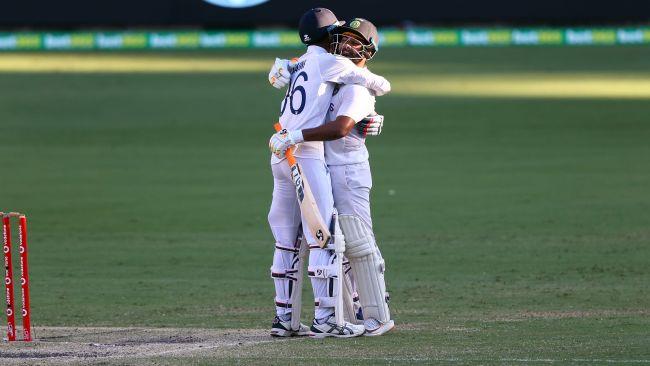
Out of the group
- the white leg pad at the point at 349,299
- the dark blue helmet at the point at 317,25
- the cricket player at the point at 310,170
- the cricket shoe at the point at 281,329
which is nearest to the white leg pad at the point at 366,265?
the cricket player at the point at 310,170

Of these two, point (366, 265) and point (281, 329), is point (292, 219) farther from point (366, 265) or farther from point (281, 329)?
point (281, 329)

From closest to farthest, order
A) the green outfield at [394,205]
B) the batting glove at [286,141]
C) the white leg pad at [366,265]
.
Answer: the batting glove at [286,141], the white leg pad at [366,265], the green outfield at [394,205]

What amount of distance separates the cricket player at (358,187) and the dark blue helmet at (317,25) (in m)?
0.06

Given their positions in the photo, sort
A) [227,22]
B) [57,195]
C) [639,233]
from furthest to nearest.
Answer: [227,22] → [57,195] → [639,233]

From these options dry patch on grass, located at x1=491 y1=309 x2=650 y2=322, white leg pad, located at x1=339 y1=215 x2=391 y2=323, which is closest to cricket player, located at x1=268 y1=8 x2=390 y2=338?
white leg pad, located at x1=339 y1=215 x2=391 y2=323

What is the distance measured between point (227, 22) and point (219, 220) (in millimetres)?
17005

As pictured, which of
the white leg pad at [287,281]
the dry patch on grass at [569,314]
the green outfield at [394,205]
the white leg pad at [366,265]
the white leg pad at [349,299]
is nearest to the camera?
the white leg pad at [366,265]

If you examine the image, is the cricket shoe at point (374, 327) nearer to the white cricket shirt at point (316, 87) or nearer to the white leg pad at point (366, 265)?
the white leg pad at point (366, 265)

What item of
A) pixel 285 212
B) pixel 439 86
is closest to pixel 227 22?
pixel 439 86

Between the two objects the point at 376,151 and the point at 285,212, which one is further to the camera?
the point at 376,151

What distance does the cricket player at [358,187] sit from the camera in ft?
27.5

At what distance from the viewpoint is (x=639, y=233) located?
14156 millimetres

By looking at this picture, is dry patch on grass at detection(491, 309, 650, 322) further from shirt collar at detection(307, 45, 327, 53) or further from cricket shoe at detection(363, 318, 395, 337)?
shirt collar at detection(307, 45, 327, 53)

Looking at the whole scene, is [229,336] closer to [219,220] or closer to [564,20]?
[219,220]
